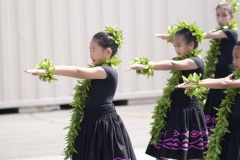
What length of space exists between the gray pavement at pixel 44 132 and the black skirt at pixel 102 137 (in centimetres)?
199

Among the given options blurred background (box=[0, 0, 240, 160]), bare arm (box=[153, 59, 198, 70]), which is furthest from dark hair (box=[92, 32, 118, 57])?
blurred background (box=[0, 0, 240, 160])

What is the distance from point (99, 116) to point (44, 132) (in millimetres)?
3977

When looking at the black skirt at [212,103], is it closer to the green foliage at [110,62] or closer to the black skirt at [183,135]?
the black skirt at [183,135]

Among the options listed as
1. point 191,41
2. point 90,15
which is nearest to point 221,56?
point 191,41

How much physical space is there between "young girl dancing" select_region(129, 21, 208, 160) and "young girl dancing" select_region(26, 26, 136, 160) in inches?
35.6

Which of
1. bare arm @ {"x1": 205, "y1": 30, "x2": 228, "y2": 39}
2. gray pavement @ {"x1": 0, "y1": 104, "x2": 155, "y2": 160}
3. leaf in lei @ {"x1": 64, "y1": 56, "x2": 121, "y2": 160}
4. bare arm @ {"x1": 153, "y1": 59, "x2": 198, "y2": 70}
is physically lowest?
gray pavement @ {"x1": 0, "y1": 104, "x2": 155, "y2": 160}

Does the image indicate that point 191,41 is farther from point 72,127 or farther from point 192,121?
point 72,127

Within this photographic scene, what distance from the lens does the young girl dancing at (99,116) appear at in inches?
229

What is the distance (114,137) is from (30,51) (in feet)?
19.0

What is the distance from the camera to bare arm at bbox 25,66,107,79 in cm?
542

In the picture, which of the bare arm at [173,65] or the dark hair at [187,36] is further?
the dark hair at [187,36]

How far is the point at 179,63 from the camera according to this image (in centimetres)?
656

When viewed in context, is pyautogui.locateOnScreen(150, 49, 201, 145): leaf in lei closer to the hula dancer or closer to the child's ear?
the child's ear

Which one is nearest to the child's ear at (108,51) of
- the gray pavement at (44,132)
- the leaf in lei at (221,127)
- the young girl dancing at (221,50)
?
the leaf in lei at (221,127)
